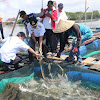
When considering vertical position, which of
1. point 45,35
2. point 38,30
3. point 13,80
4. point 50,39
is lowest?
point 13,80

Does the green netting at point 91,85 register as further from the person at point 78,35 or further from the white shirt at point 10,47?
the white shirt at point 10,47

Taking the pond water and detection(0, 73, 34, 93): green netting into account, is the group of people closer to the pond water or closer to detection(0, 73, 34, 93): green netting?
detection(0, 73, 34, 93): green netting


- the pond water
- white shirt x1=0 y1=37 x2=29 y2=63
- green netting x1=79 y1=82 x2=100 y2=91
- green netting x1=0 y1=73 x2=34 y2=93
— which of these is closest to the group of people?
white shirt x1=0 y1=37 x2=29 y2=63

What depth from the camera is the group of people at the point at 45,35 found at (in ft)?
12.4

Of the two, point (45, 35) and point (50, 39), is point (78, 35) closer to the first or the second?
point (50, 39)

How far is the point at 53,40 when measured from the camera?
4.59 meters

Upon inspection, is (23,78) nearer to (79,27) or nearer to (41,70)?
(41,70)

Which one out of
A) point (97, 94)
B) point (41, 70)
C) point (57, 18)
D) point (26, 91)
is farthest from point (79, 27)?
point (26, 91)

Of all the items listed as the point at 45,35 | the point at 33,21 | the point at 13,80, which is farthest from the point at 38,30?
the point at 13,80

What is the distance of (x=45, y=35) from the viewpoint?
464cm

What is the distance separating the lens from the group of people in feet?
12.4

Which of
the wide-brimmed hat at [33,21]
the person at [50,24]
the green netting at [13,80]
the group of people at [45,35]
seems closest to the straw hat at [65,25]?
the group of people at [45,35]

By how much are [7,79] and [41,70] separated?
0.92 metres

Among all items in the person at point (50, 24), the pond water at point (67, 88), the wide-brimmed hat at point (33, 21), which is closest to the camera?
the pond water at point (67, 88)
